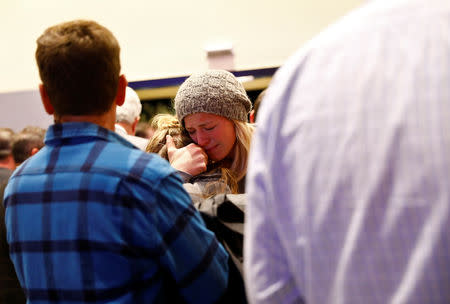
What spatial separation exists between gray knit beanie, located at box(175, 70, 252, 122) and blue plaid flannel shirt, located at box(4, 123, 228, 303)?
0.76 metres

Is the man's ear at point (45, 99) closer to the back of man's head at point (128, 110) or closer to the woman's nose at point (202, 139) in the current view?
the woman's nose at point (202, 139)

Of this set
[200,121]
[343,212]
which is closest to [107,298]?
[343,212]

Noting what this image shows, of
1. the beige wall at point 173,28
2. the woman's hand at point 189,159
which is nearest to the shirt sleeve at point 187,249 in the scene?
the woman's hand at point 189,159

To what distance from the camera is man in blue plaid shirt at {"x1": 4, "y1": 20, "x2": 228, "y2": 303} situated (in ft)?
2.95

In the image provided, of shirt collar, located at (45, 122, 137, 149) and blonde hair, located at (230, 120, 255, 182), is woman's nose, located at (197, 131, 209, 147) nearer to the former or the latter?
blonde hair, located at (230, 120, 255, 182)

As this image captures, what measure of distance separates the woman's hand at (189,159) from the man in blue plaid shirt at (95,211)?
56 centimetres

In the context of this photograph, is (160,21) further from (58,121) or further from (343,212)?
(343,212)

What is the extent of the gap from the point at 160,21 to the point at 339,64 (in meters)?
4.62

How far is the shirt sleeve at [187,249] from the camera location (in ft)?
3.03

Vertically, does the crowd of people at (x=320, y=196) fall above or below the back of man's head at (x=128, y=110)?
above

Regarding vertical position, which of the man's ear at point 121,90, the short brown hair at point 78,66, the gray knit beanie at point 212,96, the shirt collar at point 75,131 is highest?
the short brown hair at point 78,66

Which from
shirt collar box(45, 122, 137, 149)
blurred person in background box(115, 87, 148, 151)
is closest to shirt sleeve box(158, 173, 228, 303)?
shirt collar box(45, 122, 137, 149)

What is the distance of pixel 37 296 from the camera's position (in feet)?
3.12

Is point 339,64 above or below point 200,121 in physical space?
above
